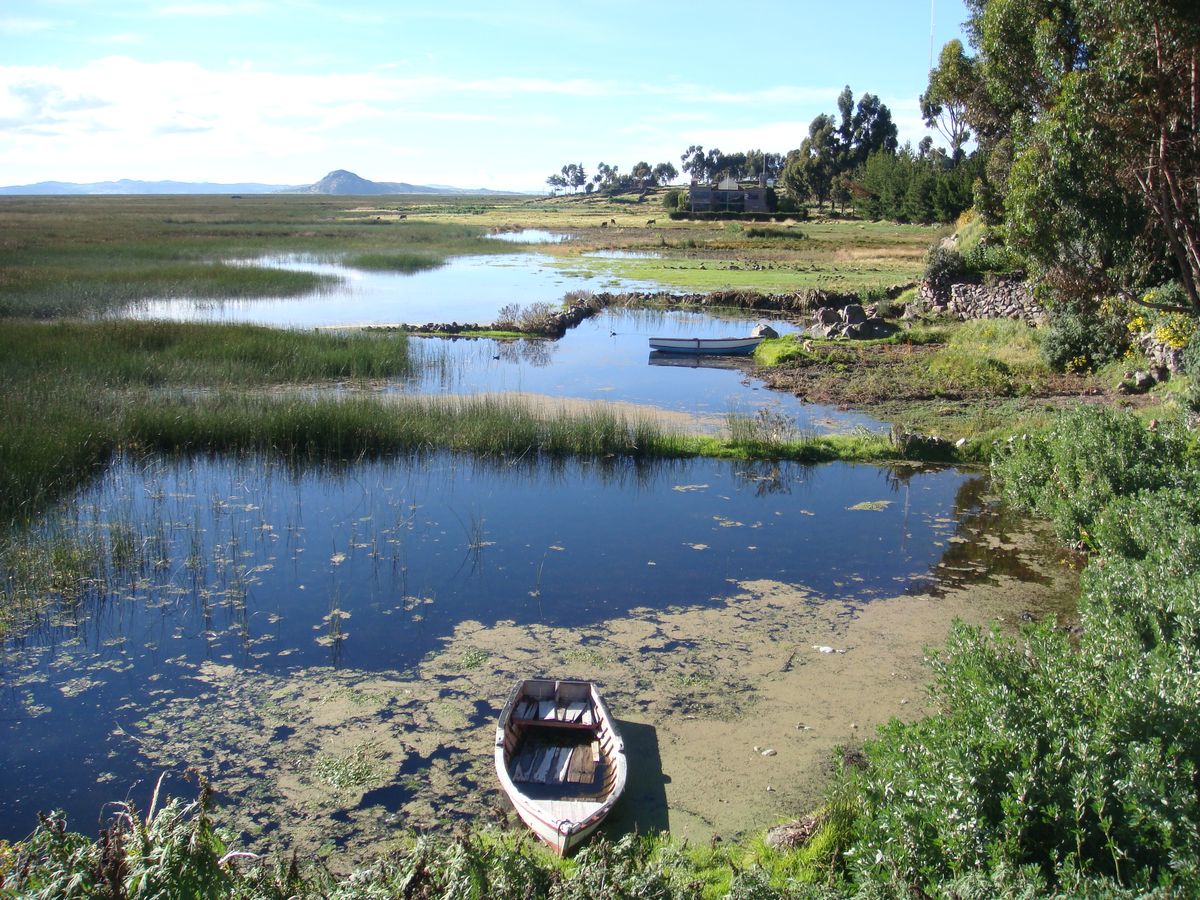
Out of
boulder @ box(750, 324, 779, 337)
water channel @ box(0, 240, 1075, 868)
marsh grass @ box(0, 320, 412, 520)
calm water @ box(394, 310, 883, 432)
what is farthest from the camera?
boulder @ box(750, 324, 779, 337)

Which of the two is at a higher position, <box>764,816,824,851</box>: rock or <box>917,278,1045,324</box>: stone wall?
<box>917,278,1045,324</box>: stone wall

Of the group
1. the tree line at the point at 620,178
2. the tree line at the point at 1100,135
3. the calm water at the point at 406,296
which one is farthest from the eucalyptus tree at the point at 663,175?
the tree line at the point at 1100,135

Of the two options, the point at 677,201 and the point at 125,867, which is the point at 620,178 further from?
the point at 125,867

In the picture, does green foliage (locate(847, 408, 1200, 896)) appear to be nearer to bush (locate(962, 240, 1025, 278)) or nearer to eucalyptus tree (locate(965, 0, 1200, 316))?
eucalyptus tree (locate(965, 0, 1200, 316))

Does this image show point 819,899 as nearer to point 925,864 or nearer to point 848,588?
point 925,864

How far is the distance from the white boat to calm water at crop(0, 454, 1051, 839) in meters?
11.7

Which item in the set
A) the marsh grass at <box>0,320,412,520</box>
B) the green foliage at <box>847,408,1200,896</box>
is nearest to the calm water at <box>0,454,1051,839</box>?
the marsh grass at <box>0,320,412,520</box>

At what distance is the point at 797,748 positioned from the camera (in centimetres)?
796

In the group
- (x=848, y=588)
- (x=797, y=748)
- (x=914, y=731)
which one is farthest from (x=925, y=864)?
(x=848, y=588)

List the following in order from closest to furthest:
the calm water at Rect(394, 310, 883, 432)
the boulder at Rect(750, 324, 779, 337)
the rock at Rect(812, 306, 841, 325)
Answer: the calm water at Rect(394, 310, 883, 432) < the boulder at Rect(750, 324, 779, 337) < the rock at Rect(812, 306, 841, 325)

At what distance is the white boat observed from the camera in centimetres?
2803

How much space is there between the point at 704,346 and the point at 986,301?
30.4ft

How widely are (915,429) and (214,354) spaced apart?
14627 mm

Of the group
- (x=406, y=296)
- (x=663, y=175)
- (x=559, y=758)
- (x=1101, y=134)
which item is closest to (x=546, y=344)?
(x=406, y=296)
